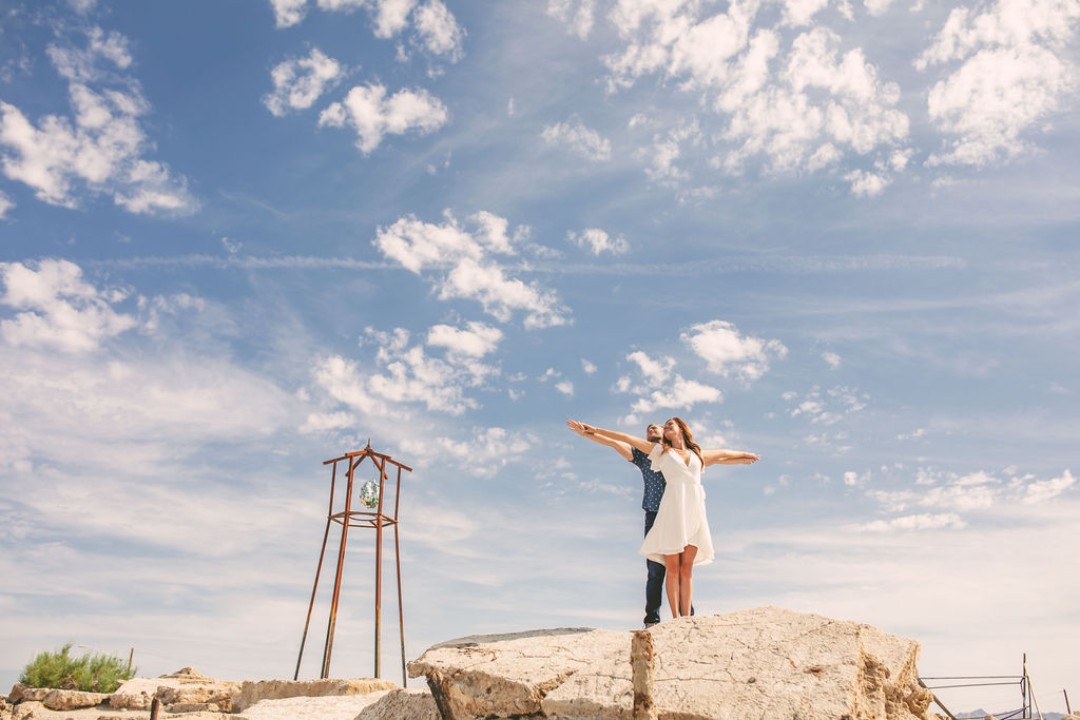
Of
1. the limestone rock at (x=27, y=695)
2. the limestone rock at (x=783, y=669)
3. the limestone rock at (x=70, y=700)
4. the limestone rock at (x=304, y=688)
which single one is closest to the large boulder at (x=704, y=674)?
the limestone rock at (x=783, y=669)

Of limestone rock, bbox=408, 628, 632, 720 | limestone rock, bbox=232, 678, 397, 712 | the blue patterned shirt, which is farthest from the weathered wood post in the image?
limestone rock, bbox=232, 678, 397, 712

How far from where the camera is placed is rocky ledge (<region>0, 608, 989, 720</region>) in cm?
387

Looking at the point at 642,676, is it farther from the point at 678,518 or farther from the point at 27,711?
the point at 27,711

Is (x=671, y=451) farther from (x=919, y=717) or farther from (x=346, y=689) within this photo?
(x=346, y=689)

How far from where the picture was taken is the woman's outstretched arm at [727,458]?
23.1 ft

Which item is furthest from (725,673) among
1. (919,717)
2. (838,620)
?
(919,717)

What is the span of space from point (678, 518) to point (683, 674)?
7.62ft

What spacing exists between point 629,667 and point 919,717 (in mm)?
1833

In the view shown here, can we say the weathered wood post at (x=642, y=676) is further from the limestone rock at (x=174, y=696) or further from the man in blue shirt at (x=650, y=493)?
the limestone rock at (x=174, y=696)

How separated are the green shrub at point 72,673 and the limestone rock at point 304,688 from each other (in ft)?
23.5

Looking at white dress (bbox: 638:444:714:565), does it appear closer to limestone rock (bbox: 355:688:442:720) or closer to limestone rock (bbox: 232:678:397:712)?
limestone rock (bbox: 355:688:442:720)

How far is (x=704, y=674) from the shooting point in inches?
165

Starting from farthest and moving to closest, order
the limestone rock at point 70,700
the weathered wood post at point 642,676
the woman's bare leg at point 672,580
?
the limestone rock at point 70,700, the woman's bare leg at point 672,580, the weathered wood post at point 642,676

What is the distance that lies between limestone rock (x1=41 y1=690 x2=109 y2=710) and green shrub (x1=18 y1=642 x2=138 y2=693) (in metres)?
4.06
